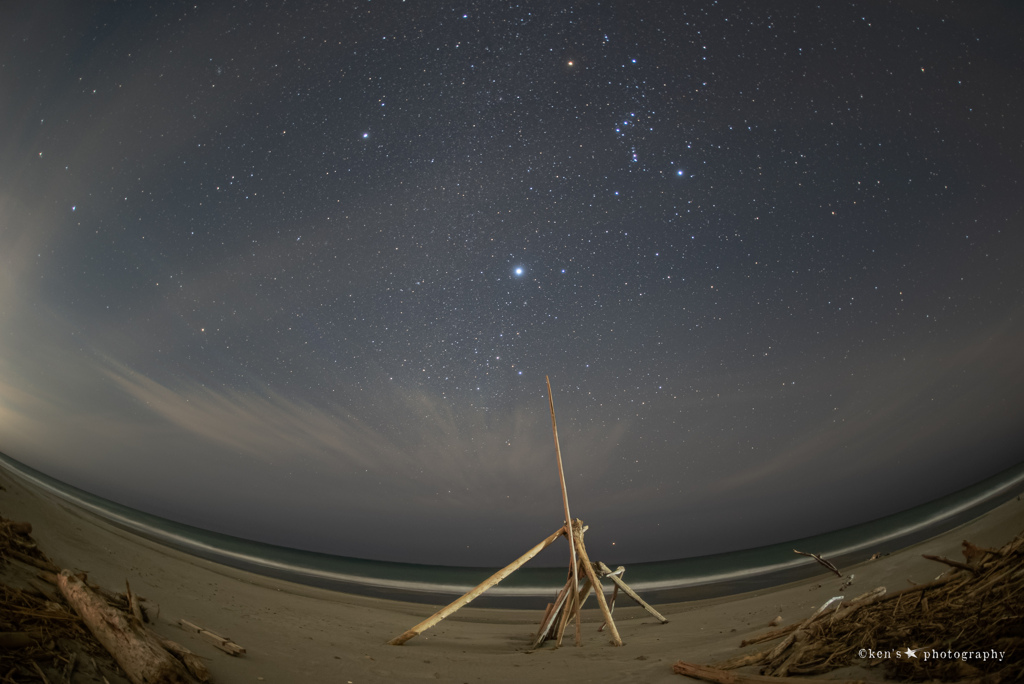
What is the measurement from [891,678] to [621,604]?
1704cm

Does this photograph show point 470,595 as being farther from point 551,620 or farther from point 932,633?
point 932,633

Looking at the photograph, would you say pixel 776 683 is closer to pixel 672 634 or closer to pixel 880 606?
pixel 880 606

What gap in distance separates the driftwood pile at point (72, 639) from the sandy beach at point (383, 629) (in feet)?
2.46

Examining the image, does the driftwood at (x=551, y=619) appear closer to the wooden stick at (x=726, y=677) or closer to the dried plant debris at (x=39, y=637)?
the wooden stick at (x=726, y=677)

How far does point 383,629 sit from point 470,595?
3065mm

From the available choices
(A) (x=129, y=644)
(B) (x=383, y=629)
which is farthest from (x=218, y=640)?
(B) (x=383, y=629)

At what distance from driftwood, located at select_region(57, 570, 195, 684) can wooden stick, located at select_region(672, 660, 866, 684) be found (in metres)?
4.95

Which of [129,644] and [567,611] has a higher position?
[129,644]

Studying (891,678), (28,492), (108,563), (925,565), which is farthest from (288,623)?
(925,565)

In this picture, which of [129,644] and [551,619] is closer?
[129,644]

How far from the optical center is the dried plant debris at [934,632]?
2.82 m

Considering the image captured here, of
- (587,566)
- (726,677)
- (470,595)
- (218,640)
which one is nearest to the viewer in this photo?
(726,677)

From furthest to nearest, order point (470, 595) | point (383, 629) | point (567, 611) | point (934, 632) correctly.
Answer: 1. point (383, 629)
2. point (567, 611)
3. point (470, 595)
4. point (934, 632)

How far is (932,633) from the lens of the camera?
3379 millimetres
